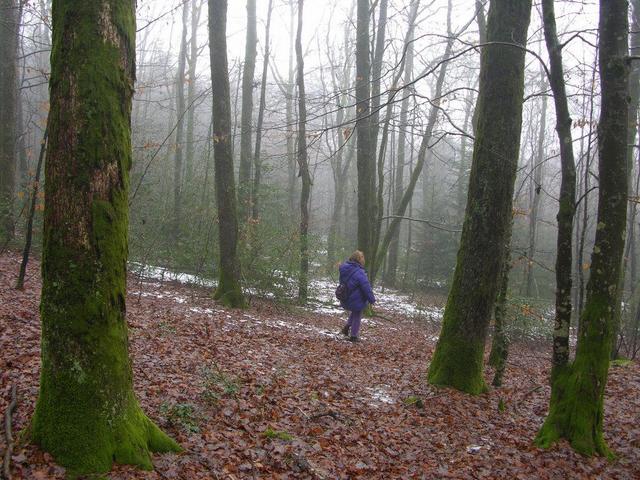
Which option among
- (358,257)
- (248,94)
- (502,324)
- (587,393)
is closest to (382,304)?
(358,257)

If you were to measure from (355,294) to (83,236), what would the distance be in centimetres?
764

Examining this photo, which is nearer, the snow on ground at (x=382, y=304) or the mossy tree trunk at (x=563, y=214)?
the mossy tree trunk at (x=563, y=214)

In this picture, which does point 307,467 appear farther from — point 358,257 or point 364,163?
point 364,163

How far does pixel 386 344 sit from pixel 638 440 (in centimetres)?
553

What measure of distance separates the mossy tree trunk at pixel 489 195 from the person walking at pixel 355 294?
3.30 m

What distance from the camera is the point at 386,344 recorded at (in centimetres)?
1098

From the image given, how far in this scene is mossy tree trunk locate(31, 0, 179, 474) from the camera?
3.33 m

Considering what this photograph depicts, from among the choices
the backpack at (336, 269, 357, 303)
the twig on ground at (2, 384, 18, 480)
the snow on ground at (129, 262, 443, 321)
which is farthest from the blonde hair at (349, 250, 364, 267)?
the twig on ground at (2, 384, 18, 480)

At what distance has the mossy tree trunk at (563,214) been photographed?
5734mm

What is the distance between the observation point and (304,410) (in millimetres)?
5938

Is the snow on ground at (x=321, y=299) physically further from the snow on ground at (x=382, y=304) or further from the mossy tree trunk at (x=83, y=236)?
the mossy tree trunk at (x=83, y=236)

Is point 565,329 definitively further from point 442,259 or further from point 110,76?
point 442,259

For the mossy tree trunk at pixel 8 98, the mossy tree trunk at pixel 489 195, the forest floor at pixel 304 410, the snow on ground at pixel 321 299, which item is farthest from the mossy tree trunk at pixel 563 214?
the mossy tree trunk at pixel 8 98

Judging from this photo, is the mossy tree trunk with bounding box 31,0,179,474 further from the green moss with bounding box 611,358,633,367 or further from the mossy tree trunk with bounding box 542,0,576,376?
A: the green moss with bounding box 611,358,633,367
